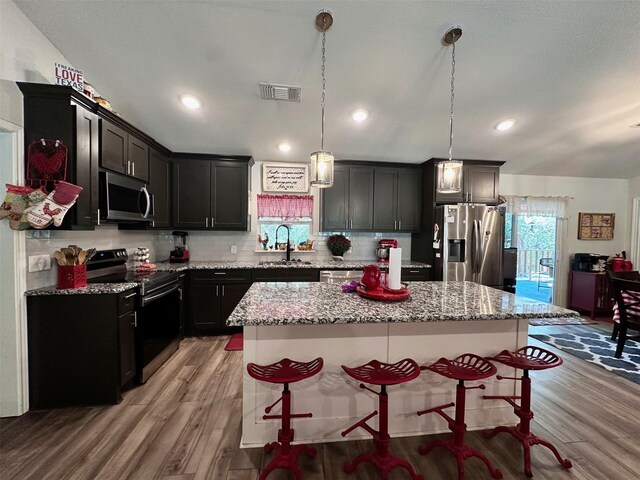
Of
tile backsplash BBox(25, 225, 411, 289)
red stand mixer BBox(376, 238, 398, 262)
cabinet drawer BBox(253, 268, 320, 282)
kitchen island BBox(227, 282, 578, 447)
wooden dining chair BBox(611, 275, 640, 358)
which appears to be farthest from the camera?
red stand mixer BBox(376, 238, 398, 262)

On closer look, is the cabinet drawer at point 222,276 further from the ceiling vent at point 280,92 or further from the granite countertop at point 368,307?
the ceiling vent at point 280,92

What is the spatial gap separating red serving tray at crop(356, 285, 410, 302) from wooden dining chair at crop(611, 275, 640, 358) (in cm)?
303

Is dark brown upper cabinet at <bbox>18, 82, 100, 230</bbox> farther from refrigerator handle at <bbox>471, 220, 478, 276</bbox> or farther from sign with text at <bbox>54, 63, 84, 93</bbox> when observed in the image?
refrigerator handle at <bbox>471, 220, 478, 276</bbox>

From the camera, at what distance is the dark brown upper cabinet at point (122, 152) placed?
2.49 meters

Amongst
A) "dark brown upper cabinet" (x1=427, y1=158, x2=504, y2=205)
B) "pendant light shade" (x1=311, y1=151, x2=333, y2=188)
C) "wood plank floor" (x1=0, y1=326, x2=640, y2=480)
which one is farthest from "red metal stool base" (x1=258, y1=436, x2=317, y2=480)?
"dark brown upper cabinet" (x1=427, y1=158, x2=504, y2=205)

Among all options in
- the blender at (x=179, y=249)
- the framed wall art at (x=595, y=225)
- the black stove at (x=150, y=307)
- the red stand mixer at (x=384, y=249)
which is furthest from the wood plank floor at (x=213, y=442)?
the framed wall art at (x=595, y=225)

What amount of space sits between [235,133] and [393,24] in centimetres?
217

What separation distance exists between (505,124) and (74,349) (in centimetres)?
494

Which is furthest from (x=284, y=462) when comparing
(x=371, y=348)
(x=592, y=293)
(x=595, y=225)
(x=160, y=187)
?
(x=595, y=225)

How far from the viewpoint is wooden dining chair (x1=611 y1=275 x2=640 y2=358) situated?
10.3 feet

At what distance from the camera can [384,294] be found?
6.36 feet

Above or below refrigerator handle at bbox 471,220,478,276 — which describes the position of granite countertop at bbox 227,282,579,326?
below

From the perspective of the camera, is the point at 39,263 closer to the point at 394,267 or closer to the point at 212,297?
the point at 212,297

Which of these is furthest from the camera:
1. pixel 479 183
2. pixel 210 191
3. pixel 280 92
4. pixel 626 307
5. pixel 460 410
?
pixel 479 183
